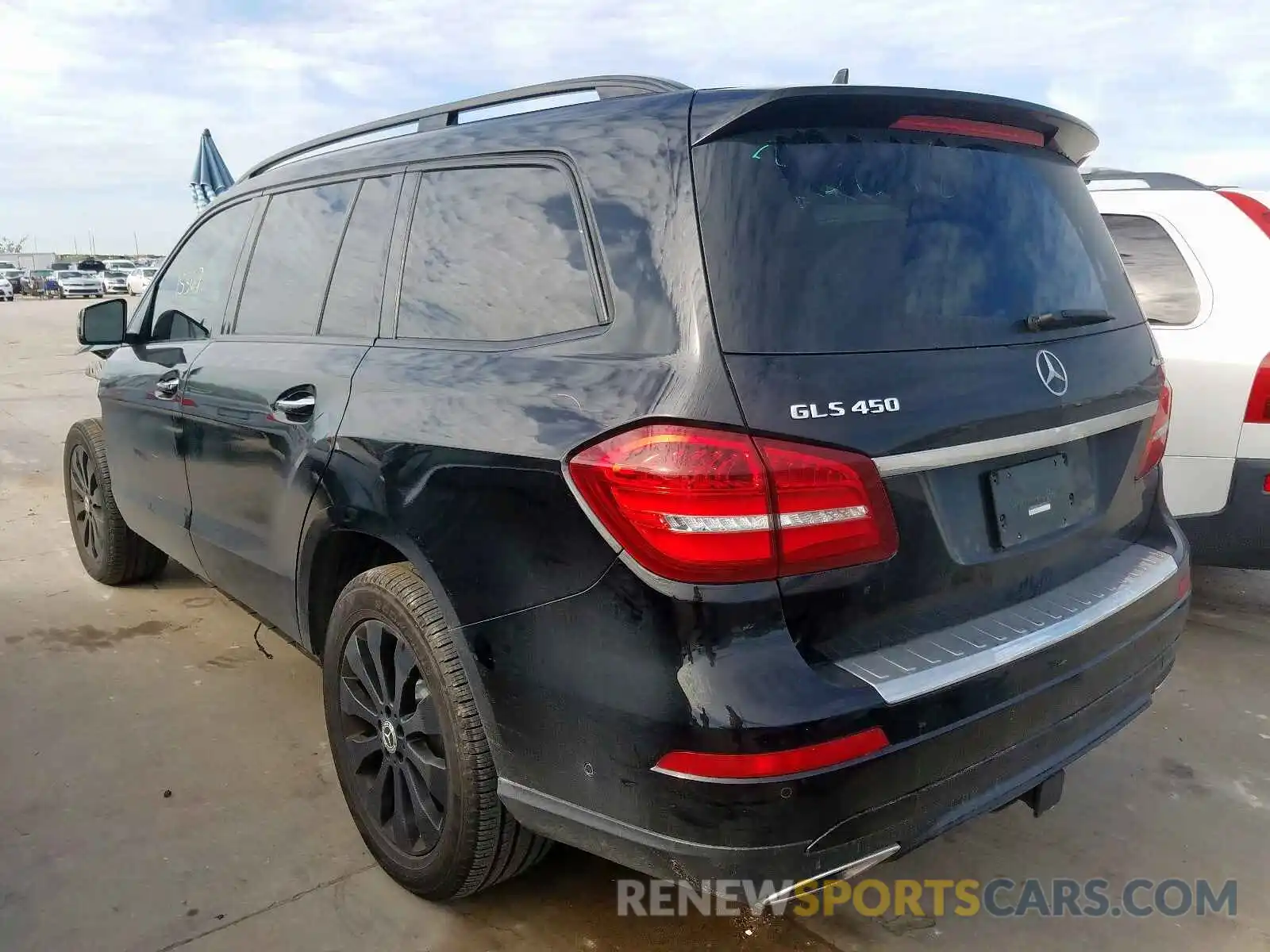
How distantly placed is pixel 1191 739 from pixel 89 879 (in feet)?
10.8


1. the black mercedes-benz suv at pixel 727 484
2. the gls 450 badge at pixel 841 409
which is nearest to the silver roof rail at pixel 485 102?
the black mercedes-benz suv at pixel 727 484

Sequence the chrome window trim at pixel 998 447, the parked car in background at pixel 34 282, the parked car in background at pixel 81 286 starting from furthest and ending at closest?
1. the parked car in background at pixel 34 282
2. the parked car in background at pixel 81 286
3. the chrome window trim at pixel 998 447

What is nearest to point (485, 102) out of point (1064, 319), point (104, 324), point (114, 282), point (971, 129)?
point (971, 129)

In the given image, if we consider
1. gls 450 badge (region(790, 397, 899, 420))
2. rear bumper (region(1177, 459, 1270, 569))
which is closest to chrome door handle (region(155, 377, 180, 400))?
gls 450 badge (region(790, 397, 899, 420))

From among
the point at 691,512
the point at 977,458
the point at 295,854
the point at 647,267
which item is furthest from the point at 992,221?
the point at 295,854

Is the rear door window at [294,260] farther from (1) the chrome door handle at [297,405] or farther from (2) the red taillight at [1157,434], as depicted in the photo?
(2) the red taillight at [1157,434]

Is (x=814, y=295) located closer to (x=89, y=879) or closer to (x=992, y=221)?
(x=992, y=221)

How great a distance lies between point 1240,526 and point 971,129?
2.41 meters

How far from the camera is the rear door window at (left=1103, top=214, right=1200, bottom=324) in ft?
12.9

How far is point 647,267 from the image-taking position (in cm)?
187

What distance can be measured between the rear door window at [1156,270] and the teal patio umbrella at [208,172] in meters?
14.7

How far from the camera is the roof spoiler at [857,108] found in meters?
1.85

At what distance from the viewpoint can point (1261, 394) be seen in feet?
12.0

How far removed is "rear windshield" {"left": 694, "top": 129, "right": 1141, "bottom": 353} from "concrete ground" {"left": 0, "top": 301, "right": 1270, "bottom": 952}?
1399 millimetres
